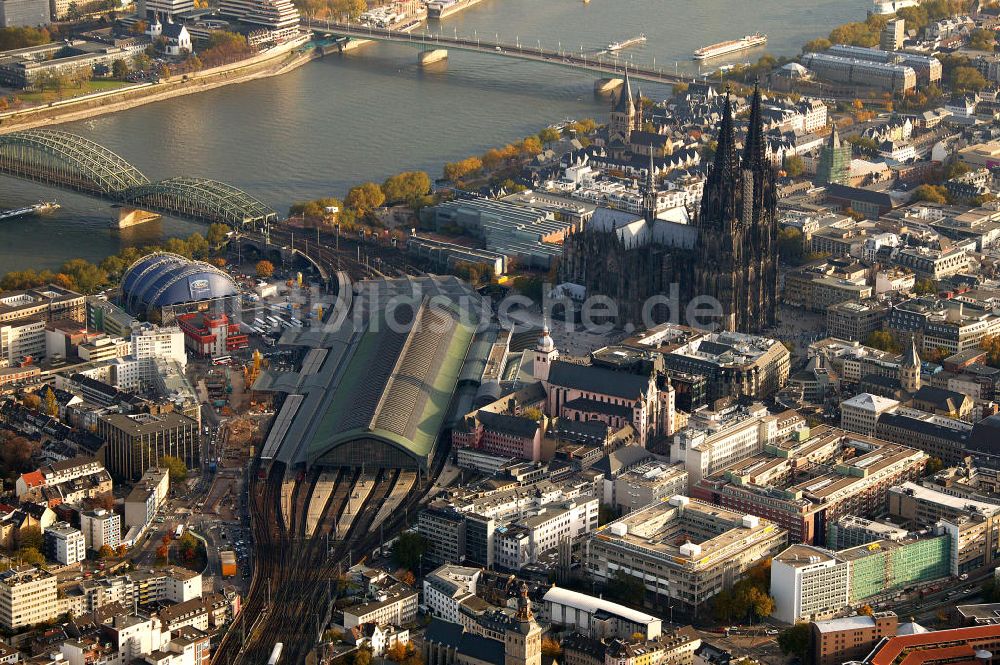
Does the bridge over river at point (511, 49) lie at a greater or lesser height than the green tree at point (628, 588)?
greater

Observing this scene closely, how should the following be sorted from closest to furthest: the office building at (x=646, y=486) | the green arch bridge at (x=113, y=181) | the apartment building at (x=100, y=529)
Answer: the apartment building at (x=100, y=529) → the office building at (x=646, y=486) → the green arch bridge at (x=113, y=181)

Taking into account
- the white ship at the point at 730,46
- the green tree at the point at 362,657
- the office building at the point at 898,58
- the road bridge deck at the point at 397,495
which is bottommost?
the road bridge deck at the point at 397,495

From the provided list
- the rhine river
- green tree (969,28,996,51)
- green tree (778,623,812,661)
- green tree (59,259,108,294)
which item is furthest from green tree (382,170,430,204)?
green tree (778,623,812,661)

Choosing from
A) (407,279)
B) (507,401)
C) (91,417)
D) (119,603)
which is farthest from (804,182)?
(119,603)

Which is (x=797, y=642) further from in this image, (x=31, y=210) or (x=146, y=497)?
(x=31, y=210)

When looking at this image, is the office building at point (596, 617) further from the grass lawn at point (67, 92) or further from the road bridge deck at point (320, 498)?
the grass lawn at point (67, 92)

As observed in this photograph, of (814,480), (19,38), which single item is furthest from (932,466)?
(19,38)

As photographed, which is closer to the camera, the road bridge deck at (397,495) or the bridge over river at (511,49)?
the road bridge deck at (397,495)

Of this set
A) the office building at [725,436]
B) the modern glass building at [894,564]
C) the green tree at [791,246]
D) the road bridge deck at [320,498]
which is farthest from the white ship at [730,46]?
the modern glass building at [894,564]

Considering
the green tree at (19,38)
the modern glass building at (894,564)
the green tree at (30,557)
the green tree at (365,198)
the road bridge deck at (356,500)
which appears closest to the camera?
the modern glass building at (894,564)
